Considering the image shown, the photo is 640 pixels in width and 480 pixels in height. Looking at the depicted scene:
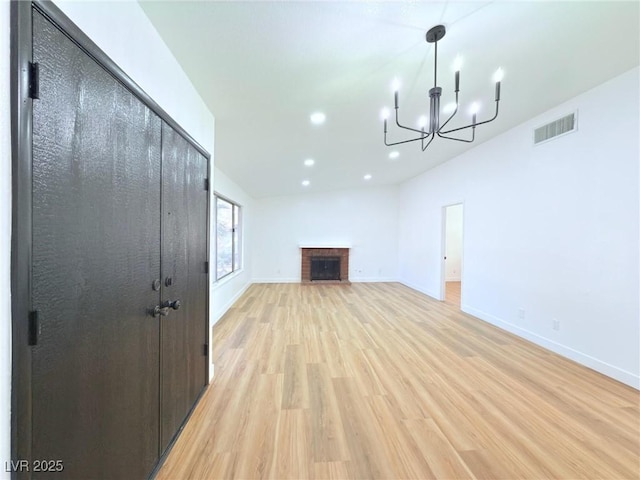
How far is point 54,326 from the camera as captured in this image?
822mm

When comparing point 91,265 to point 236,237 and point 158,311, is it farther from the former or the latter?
point 236,237

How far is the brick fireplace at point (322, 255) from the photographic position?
756 centimetres

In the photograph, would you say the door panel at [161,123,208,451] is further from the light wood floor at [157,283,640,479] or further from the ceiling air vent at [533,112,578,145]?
the ceiling air vent at [533,112,578,145]

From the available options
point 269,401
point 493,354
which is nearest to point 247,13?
point 269,401

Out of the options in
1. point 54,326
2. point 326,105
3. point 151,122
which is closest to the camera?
point 54,326

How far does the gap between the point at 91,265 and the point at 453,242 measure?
28.3ft

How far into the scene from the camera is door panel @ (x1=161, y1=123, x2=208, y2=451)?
1.54 meters

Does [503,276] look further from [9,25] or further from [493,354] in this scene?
[9,25]

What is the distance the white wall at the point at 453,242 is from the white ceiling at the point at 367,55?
16.1 feet

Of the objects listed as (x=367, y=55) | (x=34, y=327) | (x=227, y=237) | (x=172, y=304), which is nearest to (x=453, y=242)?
(x=227, y=237)

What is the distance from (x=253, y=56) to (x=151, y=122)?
0.84 meters

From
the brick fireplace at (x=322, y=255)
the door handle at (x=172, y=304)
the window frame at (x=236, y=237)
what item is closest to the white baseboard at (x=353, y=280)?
the brick fireplace at (x=322, y=255)

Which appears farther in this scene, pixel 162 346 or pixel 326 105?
pixel 326 105

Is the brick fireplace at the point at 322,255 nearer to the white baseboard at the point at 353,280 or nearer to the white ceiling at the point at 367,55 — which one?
the white baseboard at the point at 353,280
